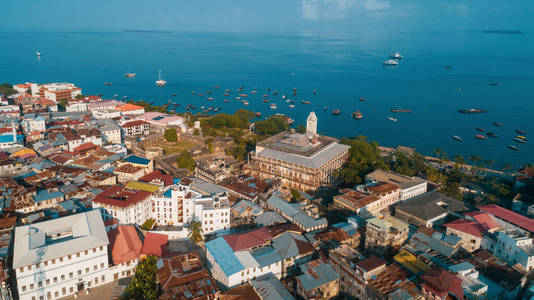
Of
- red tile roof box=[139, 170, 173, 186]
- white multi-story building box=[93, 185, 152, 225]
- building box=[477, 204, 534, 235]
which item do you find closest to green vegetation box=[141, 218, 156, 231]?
white multi-story building box=[93, 185, 152, 225]

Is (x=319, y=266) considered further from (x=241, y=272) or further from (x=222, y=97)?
(x=222, y=97)

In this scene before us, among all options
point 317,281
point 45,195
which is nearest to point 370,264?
point 317,281

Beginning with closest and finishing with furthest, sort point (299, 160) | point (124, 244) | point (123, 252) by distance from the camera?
point (123, 252), point (124, 244), point (299, 160)

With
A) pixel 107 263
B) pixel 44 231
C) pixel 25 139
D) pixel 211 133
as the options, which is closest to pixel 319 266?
pixel 107 263

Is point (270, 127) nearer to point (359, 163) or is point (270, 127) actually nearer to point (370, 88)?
point (359, 163)

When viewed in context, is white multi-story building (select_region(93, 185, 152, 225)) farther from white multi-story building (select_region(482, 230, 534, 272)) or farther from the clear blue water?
the clear blue water

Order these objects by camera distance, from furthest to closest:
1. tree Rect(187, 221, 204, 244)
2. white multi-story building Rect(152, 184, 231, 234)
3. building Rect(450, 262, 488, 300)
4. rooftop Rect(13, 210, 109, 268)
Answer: white multi-story building Rect(152, 184, 231, 234), tree Rect(187, 221, 204, 244), rooftop Rect(13, 210, 109, 268), building Rect(450, 262, 488, 300)
